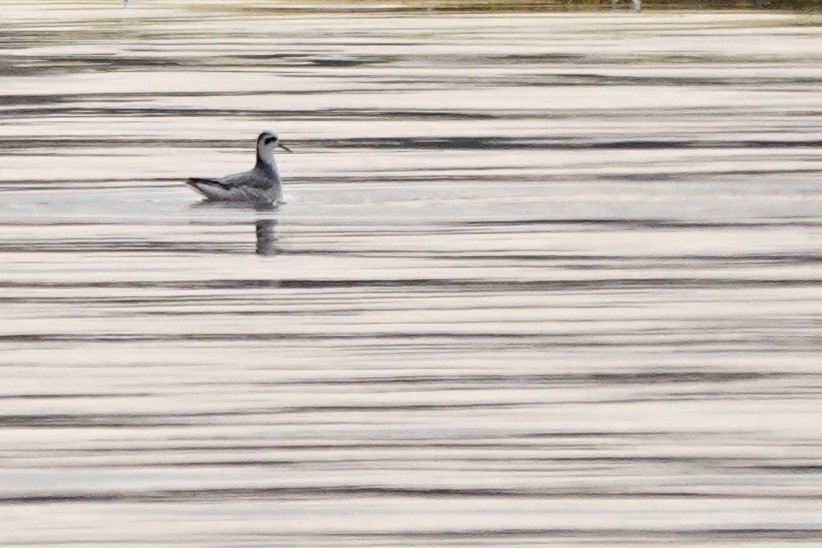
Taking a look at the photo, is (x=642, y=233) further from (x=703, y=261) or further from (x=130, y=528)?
(x=130, y=528)

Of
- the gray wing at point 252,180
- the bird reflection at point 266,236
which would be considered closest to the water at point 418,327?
the bird reflection at point 266,236

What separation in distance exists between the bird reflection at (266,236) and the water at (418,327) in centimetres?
8

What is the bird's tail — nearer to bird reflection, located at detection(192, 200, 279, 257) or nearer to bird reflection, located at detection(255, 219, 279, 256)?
bird reflection, located at detection(192, 200, 279, 257)

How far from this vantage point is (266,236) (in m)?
17.3

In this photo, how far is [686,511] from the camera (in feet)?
28.7

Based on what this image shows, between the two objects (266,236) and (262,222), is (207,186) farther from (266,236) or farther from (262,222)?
(266,236)

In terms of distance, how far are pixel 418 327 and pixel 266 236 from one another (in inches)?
182

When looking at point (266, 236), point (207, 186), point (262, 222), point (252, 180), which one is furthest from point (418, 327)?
point (252, 180)

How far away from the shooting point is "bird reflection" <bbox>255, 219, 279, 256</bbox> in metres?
16.4

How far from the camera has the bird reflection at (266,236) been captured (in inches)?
644

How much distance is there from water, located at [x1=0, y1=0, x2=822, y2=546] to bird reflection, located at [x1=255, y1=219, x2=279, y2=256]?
77 mm

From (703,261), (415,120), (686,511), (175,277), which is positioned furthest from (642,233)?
(415,120)

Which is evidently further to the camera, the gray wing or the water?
the gray wing

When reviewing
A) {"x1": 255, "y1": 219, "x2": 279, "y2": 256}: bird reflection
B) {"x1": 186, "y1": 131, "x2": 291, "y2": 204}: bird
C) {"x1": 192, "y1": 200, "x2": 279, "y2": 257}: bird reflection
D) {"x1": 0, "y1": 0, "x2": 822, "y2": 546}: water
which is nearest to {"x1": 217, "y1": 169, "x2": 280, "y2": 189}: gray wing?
{"x1": 186, "y1": 131, "x2": 291, "y2": 204}: bird
